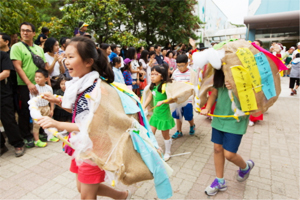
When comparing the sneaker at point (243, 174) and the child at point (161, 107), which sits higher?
the child at point (161, 107)

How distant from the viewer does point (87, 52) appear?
→ 1685mm

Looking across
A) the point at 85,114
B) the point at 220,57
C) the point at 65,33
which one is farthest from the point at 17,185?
the point at 65,33

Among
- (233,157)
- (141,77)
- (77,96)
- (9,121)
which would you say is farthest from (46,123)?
(141,77)

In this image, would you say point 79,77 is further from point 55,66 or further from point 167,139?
point 55,66

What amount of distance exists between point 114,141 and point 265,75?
70.3 inches

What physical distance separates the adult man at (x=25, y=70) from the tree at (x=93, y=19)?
441 cm

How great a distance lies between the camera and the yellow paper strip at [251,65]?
86.4 inches

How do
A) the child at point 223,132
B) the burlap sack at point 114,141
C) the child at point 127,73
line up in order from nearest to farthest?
the burlap sack at point 114,141, the child at point 223,132, the child at point 127,73

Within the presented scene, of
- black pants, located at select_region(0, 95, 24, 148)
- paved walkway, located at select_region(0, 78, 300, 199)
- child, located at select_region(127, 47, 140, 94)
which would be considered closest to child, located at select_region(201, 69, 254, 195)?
paved walkway, located at select_region(0, 78, 300, 199)

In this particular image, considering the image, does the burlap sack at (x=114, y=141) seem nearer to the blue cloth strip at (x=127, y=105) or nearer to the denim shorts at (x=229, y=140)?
the blue cloth strip at (x=127, y=105)

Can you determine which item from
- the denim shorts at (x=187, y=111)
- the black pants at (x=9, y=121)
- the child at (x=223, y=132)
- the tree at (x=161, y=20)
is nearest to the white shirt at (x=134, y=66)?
the denim shorts at (x=187, y=111)

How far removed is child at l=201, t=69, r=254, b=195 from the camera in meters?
2.39

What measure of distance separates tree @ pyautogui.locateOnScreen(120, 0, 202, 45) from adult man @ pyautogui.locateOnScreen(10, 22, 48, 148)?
890cm

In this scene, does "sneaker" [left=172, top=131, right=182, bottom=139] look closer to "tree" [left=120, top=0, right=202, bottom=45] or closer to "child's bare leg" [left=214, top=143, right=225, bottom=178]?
"child's bare leg" [left=214, top=143, right=225, bottom=178]
